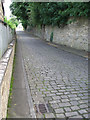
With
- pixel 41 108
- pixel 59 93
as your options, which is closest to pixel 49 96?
pixel 59 93

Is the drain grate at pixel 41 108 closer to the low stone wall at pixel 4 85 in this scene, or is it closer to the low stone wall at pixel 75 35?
the low stone wall at pixel 4 85

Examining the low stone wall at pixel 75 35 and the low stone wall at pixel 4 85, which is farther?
the low stone wall at pixel 75 35

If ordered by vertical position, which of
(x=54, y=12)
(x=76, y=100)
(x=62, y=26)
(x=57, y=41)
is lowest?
(x=76, y=100)

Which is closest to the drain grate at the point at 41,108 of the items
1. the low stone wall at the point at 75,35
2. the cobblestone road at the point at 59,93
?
the cobblestone road at the point at 59,93

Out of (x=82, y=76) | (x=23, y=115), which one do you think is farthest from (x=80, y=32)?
(x=23, y=115)

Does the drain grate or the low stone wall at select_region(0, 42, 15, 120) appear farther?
the drain grate

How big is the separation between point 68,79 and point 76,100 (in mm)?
1614

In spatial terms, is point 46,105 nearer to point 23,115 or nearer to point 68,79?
point 23,115

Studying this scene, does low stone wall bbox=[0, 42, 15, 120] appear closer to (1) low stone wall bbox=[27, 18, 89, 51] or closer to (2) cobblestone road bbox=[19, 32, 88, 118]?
(2) cobblestone road bbox=[19, 32, 88, 118]

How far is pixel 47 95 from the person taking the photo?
3760 millimetres

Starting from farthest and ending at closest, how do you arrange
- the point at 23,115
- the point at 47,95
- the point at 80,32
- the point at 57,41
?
the point at 57,41, the point at 80,32, the point at 47,95, the point at 23,115

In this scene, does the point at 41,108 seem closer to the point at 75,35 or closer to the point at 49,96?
the point at 49,96

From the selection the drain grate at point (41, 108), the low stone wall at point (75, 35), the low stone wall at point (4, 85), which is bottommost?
the drain grate at point (41, 108)

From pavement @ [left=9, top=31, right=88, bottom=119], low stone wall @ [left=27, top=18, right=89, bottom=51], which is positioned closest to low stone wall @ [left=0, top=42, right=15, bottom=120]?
pavement @ [left=9, top=31, right=88, bottom=119]
